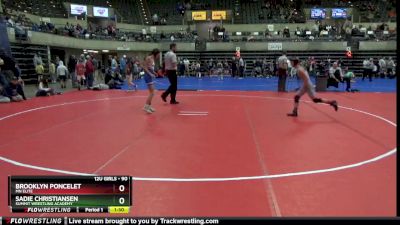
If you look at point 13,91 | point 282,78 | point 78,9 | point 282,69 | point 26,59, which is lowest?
point 13,91

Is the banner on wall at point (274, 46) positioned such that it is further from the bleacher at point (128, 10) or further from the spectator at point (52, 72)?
the spectator at point (52, 72)

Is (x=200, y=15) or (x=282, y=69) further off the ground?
(x=200, y=15)

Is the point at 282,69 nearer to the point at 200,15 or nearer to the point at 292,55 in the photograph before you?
the point at 292,55

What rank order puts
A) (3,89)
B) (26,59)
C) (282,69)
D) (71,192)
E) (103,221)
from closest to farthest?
(103,221) < (71,192) < (3,89) < (282,69) < (26,59)

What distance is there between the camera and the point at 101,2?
47.0 m

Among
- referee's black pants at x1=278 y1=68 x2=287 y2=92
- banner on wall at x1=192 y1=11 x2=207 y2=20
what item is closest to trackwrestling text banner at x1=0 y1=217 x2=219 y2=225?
referee's black pants at x1=278 y1=68 x2=287 y2=92

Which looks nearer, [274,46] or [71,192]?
[71,192]

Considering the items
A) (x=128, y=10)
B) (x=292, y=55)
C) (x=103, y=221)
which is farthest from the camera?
(x=128, y=10)

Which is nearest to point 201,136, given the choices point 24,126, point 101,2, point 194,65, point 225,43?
point 24,126

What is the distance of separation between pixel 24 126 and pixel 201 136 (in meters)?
4.26

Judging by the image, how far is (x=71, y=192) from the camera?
6.61 ft

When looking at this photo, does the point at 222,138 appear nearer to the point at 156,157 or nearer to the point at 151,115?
the point at 156,157

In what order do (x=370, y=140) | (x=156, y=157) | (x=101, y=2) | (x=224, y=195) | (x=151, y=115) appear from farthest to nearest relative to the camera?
(x=101, y=2)
(x=151, y=115)
(x=370, y=140)
(x=156, y=157)
(x=224, y=195)

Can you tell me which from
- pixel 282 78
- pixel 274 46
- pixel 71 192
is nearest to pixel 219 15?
pixel 274 46
